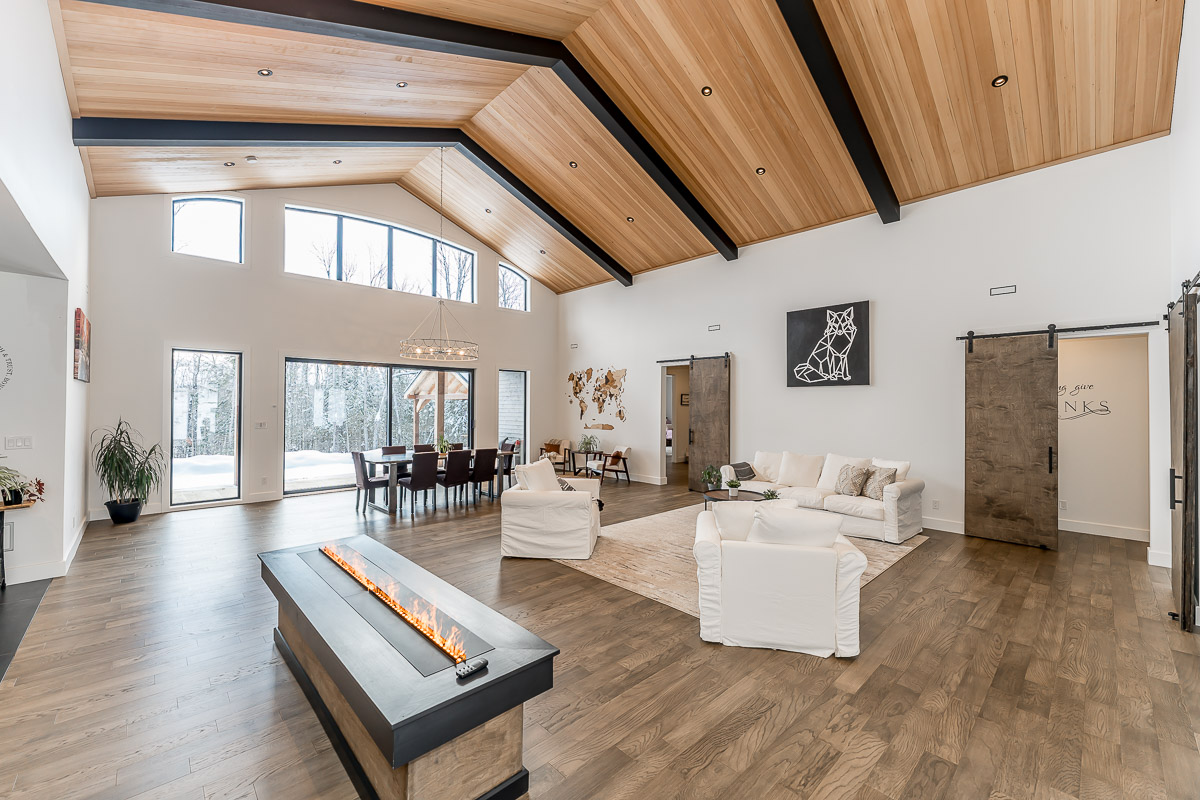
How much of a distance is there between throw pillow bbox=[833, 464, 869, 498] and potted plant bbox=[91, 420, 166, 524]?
27.8ft

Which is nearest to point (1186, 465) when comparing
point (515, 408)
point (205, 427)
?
point (515, 408)

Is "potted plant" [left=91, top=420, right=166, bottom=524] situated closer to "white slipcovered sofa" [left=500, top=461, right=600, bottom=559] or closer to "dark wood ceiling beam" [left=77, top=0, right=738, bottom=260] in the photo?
"white slipcovered sofa" [left=500, top=461, right=600, bottom=559]

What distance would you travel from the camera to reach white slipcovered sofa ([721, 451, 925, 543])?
17.5ft

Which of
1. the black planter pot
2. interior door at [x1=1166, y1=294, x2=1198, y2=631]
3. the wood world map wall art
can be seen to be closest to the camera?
interior door at [x1=1166, y1=294, x2=1198, y2=631]

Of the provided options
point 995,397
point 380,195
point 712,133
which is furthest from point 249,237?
point 995,397

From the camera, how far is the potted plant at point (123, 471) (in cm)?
595

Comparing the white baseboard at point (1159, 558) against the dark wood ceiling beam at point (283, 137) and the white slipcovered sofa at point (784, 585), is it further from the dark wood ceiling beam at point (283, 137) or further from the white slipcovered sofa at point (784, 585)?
the dark wood ceiling beam at point (283, 137)

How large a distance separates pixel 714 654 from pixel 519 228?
312 inches

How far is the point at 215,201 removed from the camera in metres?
7.14

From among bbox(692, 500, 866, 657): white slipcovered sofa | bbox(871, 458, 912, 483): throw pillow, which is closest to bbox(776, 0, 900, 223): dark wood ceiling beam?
bbox(871, 458, 912, 483): throw pillow

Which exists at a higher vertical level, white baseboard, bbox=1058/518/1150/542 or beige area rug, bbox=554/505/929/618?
white baseboard, bbox=1058/518/1150/542

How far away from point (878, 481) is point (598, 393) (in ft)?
18.9

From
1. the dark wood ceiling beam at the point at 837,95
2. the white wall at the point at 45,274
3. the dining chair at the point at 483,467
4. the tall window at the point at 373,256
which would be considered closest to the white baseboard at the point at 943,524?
the dark wood ceiling beam at the point at 837,95

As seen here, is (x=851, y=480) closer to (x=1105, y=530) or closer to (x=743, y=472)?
(x=743, y=472)
